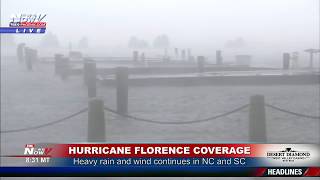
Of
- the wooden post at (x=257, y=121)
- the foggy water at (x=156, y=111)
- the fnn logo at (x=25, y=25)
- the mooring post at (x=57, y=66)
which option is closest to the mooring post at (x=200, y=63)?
the foggy water at (x=156, y=111)

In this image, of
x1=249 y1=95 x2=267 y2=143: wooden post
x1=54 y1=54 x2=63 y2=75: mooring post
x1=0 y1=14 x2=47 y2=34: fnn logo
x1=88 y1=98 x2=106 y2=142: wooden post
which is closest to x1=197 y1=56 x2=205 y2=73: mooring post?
x1=54 y1=54 x2=63 y2=75: mooring post

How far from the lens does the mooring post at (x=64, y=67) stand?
13.9 metres

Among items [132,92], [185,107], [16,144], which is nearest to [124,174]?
[16,144]

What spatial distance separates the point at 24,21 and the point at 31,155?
1.27 meters

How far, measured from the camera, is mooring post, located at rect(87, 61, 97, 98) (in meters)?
11.5

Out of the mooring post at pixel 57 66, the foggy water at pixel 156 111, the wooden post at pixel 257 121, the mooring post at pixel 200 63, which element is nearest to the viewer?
the wooden post at pixel 257 121

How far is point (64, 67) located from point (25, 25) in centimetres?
1083

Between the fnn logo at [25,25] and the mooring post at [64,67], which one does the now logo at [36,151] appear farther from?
the mooring post at [64,67]

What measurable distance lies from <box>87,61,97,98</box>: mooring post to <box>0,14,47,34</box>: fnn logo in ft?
23.0

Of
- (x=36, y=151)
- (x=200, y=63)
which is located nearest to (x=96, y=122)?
(x=36, y=151)

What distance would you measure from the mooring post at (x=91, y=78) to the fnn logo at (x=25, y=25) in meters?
7.01

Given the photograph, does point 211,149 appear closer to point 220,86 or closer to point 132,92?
point 132,92

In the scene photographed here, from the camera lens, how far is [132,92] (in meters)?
14.3

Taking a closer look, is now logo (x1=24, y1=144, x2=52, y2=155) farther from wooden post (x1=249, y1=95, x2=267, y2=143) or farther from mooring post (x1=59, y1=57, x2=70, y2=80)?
mooring post (x1=59, y1=57, x2=70, y2=80)
